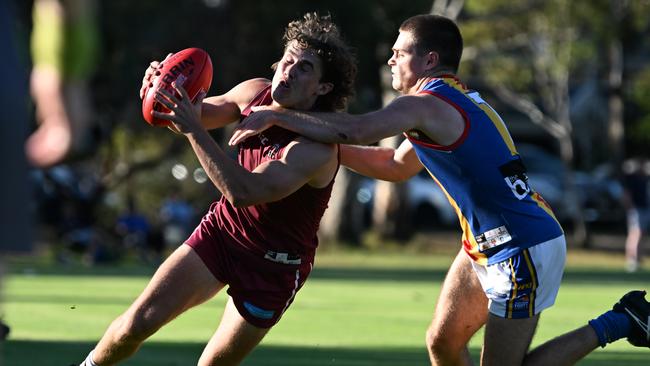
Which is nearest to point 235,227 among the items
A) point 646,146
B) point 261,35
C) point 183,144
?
point 261,35

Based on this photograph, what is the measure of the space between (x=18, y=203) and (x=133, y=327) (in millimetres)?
2262

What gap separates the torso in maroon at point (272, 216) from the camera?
681cm

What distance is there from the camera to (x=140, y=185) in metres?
39.3

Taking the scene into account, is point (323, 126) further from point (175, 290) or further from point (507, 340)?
point (507, 340)

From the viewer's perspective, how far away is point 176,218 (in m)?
29.8

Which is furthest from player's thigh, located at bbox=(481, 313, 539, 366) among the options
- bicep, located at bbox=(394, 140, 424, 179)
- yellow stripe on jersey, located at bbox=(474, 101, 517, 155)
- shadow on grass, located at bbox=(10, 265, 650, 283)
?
shadow on grass, located at bbox=(10, 265, 650, 283)

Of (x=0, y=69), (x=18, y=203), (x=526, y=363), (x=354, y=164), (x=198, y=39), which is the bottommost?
(x=198, y=39)

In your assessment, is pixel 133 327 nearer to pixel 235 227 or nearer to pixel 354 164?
pixel 235 227

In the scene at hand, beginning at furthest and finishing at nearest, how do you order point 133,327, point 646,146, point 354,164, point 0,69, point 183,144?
point 646,146, point 183,144, point 354,164, point 133,327, point 0,69

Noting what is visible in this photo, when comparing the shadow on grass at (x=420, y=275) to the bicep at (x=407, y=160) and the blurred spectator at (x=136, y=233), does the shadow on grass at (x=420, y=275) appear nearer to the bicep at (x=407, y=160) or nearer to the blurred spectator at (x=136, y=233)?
the blurred spectator at (x=136, y=233)

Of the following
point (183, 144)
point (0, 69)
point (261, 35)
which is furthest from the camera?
point (183, 144)

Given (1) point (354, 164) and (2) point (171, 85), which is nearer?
(2) point (171, 85)

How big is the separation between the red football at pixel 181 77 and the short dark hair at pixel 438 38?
1.08 m

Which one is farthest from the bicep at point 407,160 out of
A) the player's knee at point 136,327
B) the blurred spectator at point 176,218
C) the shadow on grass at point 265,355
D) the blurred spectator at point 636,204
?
the blurred spectator at point 176,218
